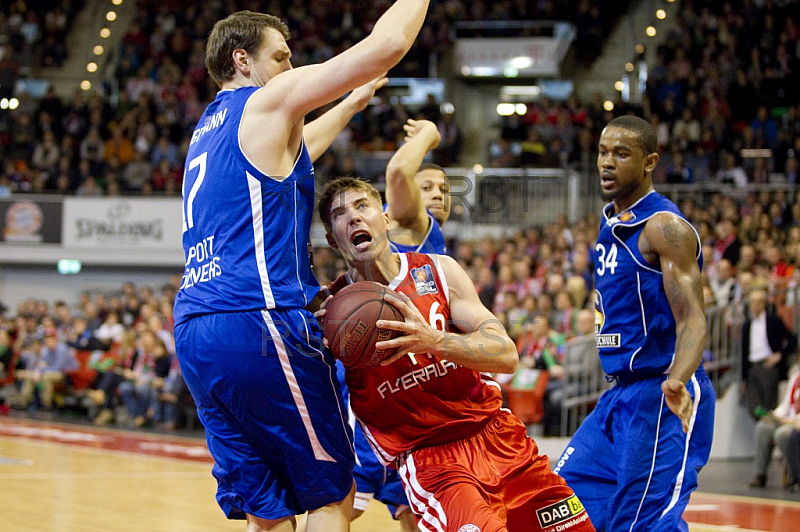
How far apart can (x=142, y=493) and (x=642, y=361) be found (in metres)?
4.96

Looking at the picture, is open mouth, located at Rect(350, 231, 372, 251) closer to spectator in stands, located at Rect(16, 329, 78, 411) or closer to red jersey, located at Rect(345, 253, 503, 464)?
red jersey, located at Rect(345, 253, 503, 464)

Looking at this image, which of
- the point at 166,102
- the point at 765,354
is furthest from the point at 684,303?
the point at 166,102

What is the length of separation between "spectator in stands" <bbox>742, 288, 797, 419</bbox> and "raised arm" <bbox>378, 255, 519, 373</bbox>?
7179mm

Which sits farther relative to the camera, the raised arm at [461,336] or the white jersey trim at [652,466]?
the white jersey trim at [652,466]

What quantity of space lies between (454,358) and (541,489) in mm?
657

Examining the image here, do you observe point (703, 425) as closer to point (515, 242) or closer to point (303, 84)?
point (303, 84)

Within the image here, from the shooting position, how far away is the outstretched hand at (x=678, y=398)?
364 centimetres

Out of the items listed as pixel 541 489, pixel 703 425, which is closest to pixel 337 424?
pixel 541 489

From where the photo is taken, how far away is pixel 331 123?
4.18 metres

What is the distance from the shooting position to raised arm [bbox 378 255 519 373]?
10.3 ft

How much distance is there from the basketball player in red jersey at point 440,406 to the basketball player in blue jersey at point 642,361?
0.42 metres

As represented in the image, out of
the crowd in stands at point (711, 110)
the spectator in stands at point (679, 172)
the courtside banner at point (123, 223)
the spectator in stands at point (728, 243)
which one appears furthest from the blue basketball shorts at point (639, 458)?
the courtside banner at point (123, 223)

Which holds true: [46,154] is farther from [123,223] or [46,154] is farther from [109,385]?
[109,385]

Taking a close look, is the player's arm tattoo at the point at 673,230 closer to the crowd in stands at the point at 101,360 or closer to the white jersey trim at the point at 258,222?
the white jersey trim at the point at 258,222
